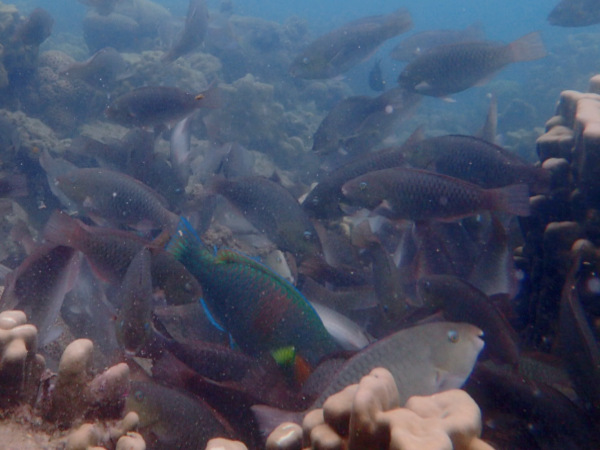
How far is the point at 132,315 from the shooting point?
1852mm

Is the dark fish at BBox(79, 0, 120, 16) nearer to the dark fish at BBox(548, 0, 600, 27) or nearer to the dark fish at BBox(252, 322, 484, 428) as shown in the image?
the dark fish at BBox(548, 0, 600, 27)

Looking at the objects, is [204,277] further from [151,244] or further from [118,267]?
[118,267]

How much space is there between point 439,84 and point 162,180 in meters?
4.07

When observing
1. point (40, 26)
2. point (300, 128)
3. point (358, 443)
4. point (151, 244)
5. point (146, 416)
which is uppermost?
point (40, 26)

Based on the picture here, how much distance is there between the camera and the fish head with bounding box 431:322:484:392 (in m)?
1.62

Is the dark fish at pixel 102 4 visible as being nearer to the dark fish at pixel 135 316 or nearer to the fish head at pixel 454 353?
the dark fish at pixel 135 316

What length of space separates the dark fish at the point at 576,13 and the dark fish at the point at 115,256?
13263 mm

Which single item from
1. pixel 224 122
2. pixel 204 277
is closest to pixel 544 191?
pixel 204 277

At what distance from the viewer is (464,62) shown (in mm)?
5281

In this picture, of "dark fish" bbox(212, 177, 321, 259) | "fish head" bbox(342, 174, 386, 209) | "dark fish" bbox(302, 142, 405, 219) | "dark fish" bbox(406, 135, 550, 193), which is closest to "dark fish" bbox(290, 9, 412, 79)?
"dark fish" bbox(302, 142, 405, 219)

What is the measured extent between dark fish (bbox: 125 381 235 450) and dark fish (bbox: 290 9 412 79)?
730cm

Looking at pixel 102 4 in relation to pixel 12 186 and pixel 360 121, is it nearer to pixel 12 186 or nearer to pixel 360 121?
pixel 360 121

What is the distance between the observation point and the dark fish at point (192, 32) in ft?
27.1

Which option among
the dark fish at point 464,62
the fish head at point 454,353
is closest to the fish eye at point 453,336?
the fish head at point 454,353
